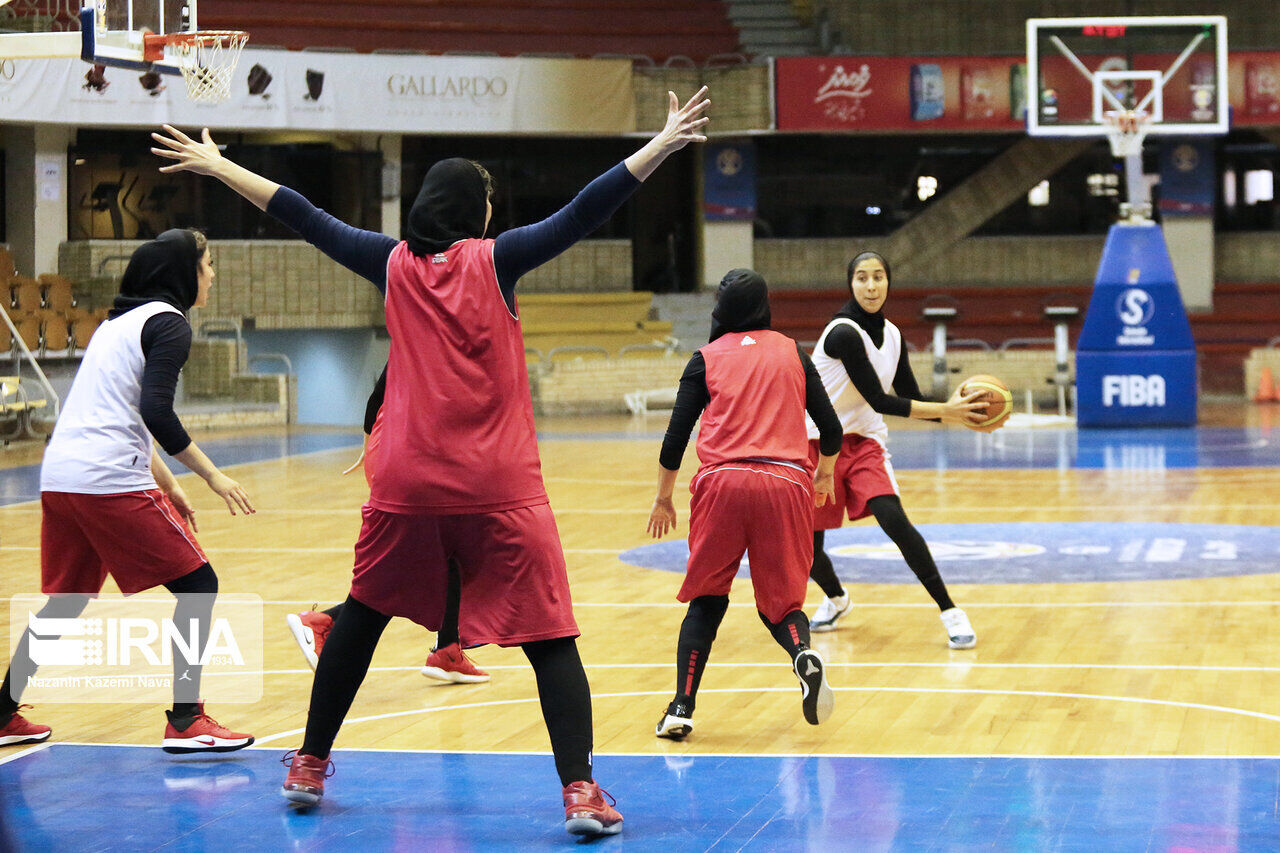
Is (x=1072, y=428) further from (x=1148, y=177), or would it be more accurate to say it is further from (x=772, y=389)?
(x=772, y=389)

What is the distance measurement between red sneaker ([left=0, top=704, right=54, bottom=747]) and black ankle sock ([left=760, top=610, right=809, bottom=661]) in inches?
96.0

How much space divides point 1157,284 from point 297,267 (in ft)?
42.1

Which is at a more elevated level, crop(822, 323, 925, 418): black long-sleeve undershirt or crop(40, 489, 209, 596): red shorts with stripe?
crop(822, 323, 925, 418): black long-sleeve undershirt

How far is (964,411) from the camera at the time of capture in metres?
6.59

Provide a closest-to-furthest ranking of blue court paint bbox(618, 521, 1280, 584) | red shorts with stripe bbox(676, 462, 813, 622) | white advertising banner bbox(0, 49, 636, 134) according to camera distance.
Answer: red shorts with stripe bbox(676, 462, 813, 622) < blue court paint bbox(618, 521, 1280, 584) < white advertising banner bbox(0, 49, 636, 134)

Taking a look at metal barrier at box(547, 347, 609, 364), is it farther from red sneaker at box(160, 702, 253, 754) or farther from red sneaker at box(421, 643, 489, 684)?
red sneaker at box(160, 702, 253, 754)

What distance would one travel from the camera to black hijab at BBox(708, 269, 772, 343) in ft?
18.0

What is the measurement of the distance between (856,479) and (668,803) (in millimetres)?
2732

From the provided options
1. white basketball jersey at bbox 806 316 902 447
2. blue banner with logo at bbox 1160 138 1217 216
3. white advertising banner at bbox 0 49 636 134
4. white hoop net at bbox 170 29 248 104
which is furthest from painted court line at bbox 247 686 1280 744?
blue banner with logo at bbox 1160 138 1217 216

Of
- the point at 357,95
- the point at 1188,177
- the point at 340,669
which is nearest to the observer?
the point at 340,669

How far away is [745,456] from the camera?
5.43 meters

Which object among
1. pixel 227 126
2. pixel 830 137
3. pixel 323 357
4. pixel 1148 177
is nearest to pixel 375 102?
pixel 227 126

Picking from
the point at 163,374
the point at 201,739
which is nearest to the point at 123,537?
the point at 163,374

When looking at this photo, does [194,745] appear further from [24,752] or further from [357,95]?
[357,95]
